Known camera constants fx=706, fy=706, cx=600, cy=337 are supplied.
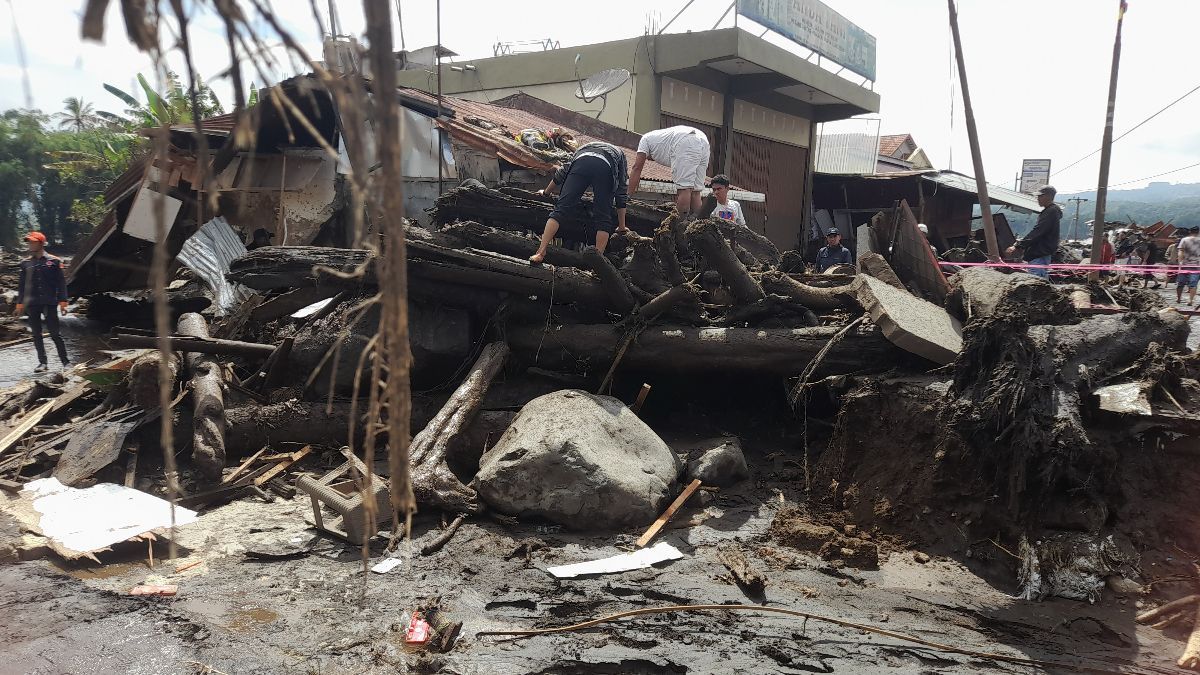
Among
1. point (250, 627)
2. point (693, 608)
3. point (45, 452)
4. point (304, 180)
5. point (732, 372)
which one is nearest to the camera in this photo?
point (250, 627)

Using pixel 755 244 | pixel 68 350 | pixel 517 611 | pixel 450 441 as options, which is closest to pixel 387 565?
pixel 517 611

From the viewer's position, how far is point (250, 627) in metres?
3.87

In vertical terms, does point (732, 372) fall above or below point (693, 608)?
above

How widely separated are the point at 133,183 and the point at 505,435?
375 inches

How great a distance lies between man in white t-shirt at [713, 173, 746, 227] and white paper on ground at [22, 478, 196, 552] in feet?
22.1

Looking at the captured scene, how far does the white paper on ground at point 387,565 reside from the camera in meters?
4.48

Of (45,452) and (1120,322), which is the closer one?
(1120,322)

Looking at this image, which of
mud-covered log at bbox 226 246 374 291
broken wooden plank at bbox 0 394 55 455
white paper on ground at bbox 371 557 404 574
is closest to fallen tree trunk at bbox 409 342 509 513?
white paper on ground at bbox 371 557 404 574

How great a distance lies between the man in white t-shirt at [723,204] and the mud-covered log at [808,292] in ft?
6.92

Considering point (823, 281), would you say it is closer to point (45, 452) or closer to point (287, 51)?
point (287, 51)

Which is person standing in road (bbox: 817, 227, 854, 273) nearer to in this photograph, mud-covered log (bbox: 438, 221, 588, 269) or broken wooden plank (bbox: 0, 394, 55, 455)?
mud-covered log (bbox: 438, 221, 588, 269)

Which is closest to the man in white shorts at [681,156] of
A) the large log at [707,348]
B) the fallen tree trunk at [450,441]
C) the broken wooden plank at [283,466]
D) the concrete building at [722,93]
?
the large log at [707,348]

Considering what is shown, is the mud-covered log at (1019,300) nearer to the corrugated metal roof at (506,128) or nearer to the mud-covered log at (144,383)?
the corrugated metal roof at (506,128)

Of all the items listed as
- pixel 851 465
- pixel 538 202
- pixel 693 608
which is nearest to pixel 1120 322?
pixel 851 465
